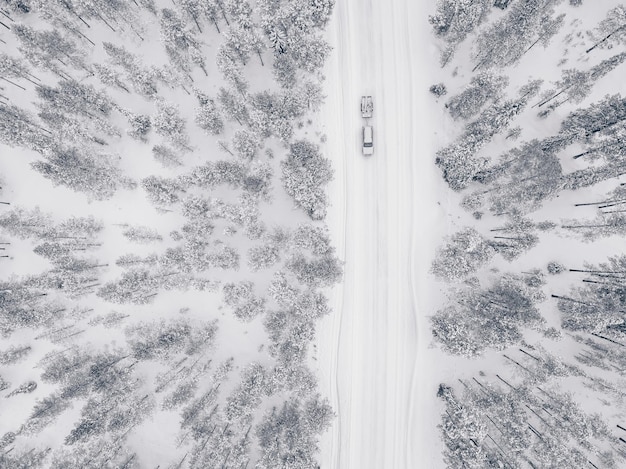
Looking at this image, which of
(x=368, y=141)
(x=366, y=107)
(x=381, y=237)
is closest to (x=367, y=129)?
(x=368, y=141)

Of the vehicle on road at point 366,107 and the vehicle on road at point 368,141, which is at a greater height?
the vehicle on road at point 366,107

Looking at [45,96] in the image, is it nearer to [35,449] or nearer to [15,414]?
[15,414]

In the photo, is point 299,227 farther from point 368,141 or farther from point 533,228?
point 533,228

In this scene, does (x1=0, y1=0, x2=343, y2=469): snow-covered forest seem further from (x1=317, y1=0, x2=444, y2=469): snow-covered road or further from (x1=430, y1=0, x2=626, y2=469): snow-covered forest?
(x1=430, y1=0, x2=626, y2=469): snow-covered forest

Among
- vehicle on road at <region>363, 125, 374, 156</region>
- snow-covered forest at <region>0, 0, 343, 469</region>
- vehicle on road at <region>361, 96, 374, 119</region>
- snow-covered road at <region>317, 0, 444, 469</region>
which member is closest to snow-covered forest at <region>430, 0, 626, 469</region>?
snow-covered road at <region>317, 0, 444, 469</region>

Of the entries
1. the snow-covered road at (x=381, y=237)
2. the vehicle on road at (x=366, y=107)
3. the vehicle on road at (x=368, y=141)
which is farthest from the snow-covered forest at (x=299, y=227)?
the vehicle on road at (x=368, y=141)

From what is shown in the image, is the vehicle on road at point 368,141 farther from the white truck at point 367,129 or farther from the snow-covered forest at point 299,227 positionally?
the snow-covered forest at point 299,227
